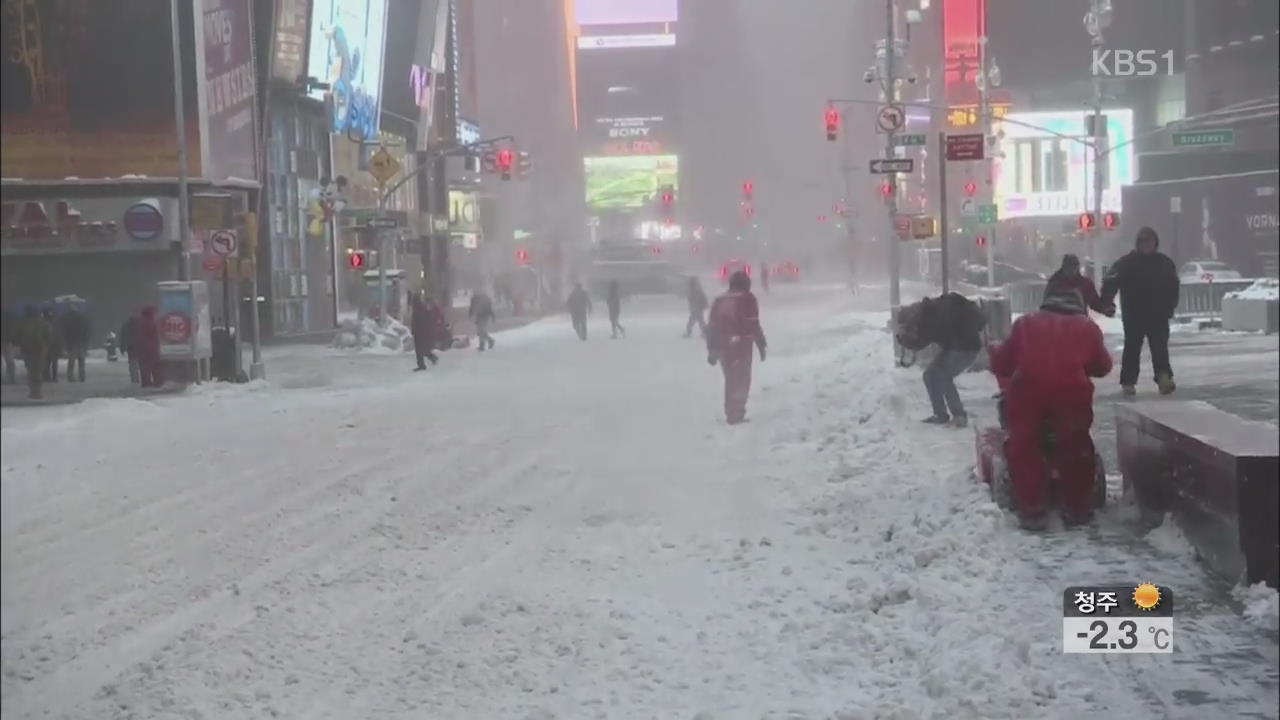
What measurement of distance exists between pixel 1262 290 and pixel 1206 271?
1013 millimetres

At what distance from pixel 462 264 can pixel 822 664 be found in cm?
1271

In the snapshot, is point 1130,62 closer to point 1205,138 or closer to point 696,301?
point 1205,138

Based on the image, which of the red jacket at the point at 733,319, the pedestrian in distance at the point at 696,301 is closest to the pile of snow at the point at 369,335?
the red jacket at the point at 733,319

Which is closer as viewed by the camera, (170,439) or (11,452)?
(11,452)

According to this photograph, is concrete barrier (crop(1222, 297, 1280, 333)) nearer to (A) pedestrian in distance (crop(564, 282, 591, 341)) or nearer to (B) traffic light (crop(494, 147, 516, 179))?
(B) traffic light (crop(494, 147, 516, 179))

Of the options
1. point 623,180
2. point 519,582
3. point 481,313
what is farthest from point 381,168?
point 481,313

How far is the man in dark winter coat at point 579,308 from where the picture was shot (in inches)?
739

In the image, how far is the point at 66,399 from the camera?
82.1 inches

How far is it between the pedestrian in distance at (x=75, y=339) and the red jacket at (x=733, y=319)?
1031 centimetres

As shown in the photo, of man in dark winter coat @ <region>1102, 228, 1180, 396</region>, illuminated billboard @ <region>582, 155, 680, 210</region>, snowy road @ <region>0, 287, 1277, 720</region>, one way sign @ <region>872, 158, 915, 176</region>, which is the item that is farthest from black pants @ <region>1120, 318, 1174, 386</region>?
one way sign @ <region>872, 158, 915, 176</region>

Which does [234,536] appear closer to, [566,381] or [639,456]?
[639,456]

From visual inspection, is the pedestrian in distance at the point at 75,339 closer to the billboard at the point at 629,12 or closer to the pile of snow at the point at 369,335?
the billboard at the point at 629,12

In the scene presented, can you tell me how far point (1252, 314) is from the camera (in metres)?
3.01

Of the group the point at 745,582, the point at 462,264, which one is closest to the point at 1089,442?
the point at 745,582
